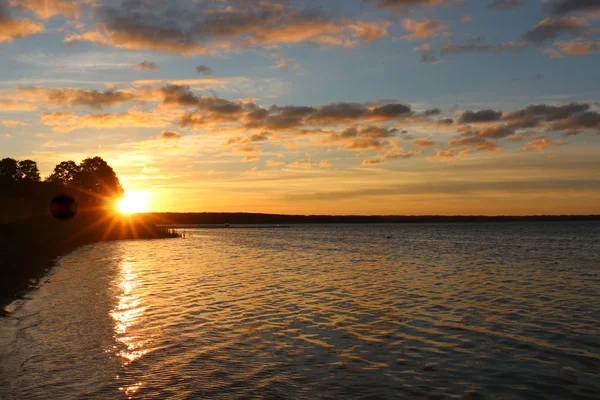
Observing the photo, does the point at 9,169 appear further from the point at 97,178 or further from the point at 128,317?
the point at 128,317

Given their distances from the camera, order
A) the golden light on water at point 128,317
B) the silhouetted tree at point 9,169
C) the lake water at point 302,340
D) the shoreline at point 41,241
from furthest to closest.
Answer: the silhouetted tree at point 9,169, the shoreline at point 41,241, the golden light on water at point 128,317, the lake water at point 302,340

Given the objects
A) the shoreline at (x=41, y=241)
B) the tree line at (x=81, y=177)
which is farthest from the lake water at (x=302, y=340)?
the tree line at (x=81, y=177)

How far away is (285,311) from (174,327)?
6041 millimetres

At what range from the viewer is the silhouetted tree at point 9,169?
14750 centimetres

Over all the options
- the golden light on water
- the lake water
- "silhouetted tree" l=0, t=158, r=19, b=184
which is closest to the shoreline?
the lake water

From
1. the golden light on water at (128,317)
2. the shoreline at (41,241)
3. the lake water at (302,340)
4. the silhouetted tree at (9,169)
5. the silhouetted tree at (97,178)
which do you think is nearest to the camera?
the lake water at (302,340)

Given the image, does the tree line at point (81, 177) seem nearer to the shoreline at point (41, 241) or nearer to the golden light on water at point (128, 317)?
the shoreline at point (41, 241)

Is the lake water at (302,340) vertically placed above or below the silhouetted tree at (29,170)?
below

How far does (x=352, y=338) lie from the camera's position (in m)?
19.2

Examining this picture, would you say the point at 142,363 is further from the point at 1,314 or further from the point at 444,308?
the point at 444,308

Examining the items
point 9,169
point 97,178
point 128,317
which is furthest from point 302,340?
point 97,178

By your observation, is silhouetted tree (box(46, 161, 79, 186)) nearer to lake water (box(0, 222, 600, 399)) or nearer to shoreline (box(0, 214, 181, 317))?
shoreline (box(0, 214, 181, 317))

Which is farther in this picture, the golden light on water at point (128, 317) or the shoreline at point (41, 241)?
the shoreline at point (41, 241)

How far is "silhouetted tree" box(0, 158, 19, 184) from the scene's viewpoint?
14750cm
